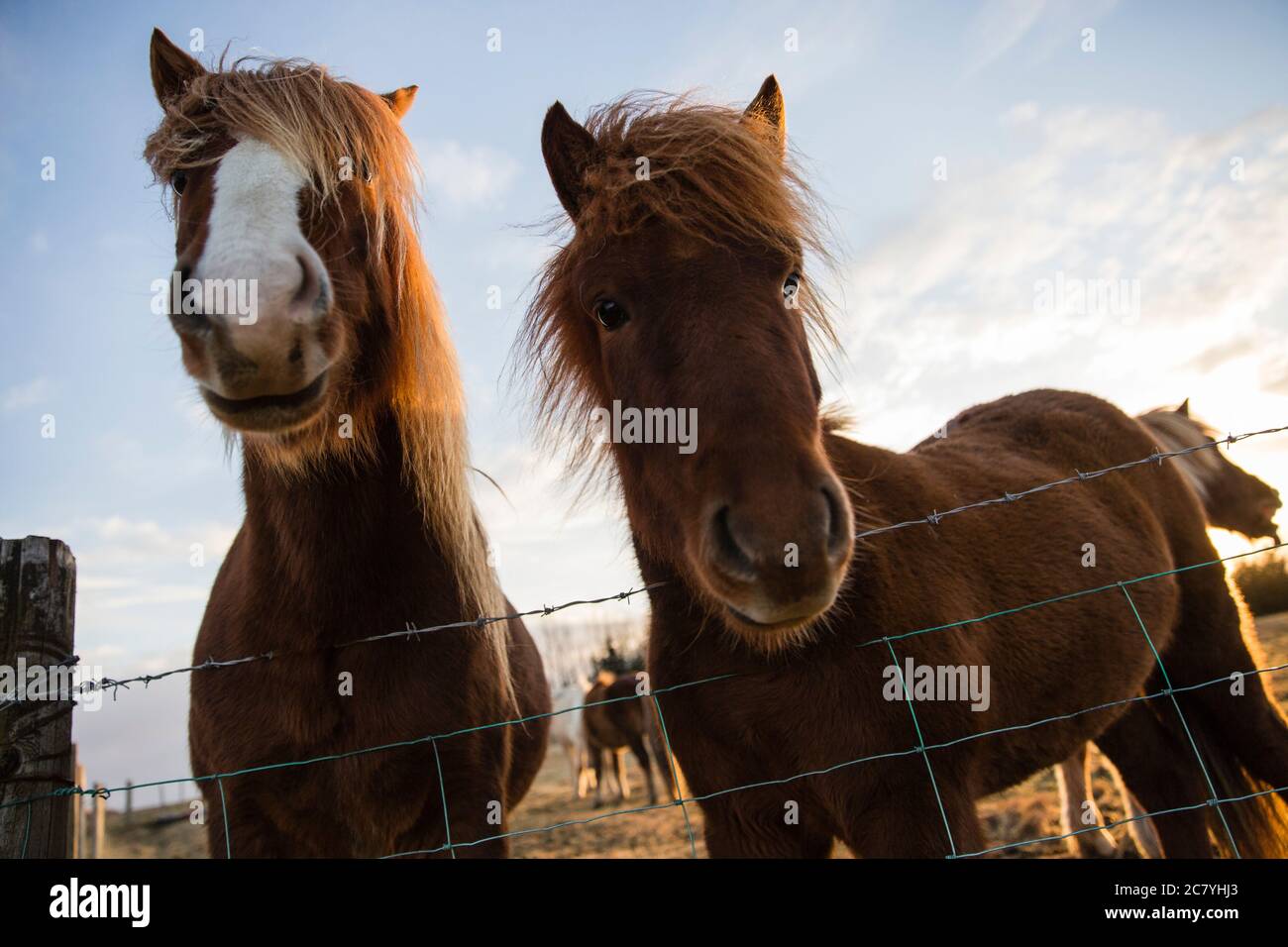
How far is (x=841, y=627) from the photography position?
8.20 ft

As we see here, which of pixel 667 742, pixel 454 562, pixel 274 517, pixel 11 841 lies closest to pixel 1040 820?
pixel 667 742

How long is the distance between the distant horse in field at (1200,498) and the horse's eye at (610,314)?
3.74m

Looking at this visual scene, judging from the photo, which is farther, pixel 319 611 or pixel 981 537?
pixel 981 537

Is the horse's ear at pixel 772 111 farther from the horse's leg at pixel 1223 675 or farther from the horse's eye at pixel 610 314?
the horse's leg at pixel 1223 675

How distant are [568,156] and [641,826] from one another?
9614 millimetres

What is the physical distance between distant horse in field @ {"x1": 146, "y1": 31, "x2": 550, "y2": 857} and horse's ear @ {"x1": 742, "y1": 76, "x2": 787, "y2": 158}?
4.61ft

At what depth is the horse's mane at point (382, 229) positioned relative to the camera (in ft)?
9.34

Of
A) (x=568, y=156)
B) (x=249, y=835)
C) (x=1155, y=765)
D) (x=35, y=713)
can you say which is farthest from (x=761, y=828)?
(x=1155, y=765)

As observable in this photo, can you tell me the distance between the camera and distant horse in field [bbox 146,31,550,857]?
268 cm

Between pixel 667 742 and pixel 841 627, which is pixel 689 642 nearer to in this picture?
pixel 667 742

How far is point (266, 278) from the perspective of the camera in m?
2.18
